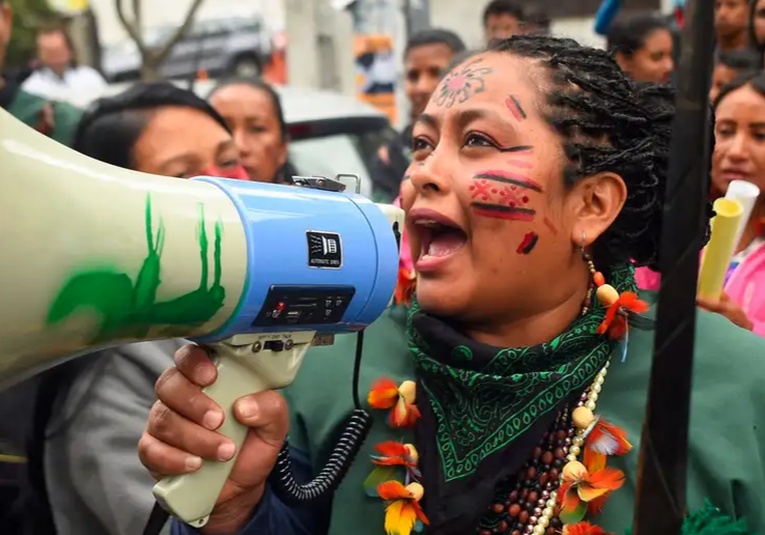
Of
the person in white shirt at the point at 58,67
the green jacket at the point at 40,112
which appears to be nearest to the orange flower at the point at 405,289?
the green jacket at the point at 40,112

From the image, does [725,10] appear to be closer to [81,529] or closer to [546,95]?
[546,95]

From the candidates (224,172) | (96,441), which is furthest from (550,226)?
(224,172)

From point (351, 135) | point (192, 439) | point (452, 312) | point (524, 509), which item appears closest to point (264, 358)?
point (192, 439)

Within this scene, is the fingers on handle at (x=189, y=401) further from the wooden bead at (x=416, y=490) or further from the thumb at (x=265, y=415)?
the wooden bead at (x=416, y=490)

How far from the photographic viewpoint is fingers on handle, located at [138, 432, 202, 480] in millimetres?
1326

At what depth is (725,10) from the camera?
15.0 feet

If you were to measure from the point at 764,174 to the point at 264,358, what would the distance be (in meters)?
2.04

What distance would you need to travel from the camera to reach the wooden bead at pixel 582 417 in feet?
4.88

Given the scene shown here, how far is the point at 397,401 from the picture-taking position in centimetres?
162

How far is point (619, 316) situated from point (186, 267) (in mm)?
729

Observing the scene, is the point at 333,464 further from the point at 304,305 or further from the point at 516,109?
the point at 516,109

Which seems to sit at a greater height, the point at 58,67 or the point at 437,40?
the point at 437,40

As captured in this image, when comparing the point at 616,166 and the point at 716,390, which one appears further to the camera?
the point at 616,166

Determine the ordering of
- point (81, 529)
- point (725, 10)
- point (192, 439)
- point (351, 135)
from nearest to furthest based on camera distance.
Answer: point (192, 439)
point (81, 529)
point (725, 10)
point (351, 135)
